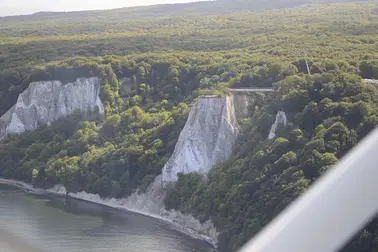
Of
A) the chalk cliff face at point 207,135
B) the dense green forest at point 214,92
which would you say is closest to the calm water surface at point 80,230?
the dense green forest at point 214,92

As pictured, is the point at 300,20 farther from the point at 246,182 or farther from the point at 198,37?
the point at 246,182

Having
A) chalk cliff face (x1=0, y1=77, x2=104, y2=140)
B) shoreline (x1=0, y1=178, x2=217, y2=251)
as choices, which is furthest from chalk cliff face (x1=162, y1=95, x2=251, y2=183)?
chalk cliff face (x1=0, y1=77, x2=104, y2=140)

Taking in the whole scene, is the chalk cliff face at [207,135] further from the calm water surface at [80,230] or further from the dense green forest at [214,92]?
the calm water surface at [80,230]

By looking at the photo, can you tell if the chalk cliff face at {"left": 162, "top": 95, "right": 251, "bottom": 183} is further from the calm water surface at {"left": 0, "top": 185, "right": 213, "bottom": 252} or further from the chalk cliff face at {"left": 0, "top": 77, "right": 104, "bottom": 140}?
the chalk cliff face at {"left": 0, "top": 77, "right": 104, "bottom": 140}

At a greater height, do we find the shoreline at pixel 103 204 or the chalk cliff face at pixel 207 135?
the chalk cliff face at pixel 207 135

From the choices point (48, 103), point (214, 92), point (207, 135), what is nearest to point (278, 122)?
point (207, 135)
